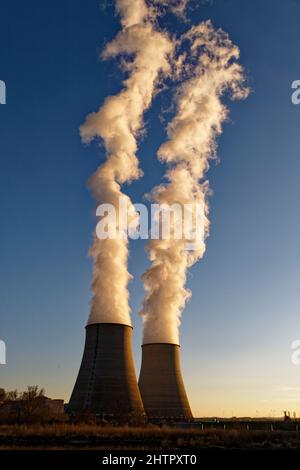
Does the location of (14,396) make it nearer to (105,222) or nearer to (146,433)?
(105,222)

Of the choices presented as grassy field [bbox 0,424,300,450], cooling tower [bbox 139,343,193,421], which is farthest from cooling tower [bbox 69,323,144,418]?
grassy field [bbox 0,424,300,450]

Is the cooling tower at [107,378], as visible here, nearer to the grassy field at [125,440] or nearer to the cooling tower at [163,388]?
the cooling tower at [163,388]

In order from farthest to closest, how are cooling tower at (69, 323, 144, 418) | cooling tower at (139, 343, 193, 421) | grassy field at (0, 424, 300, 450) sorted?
cooling tower at (139, 343, 193, 421), cooling tower at (69, 323, 144, 418), grassy field at (0, 424, 300, 450)

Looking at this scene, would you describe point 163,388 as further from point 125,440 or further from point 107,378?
point 125,440

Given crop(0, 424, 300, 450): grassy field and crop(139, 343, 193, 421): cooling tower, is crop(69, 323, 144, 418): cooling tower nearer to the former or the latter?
crop(139, 343, 193, 421): cooling tower

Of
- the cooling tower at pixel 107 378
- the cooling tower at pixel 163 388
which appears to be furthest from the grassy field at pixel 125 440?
the cooling tower at pixel 163 388

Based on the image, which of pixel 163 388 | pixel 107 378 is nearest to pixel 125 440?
pixel 107 378
